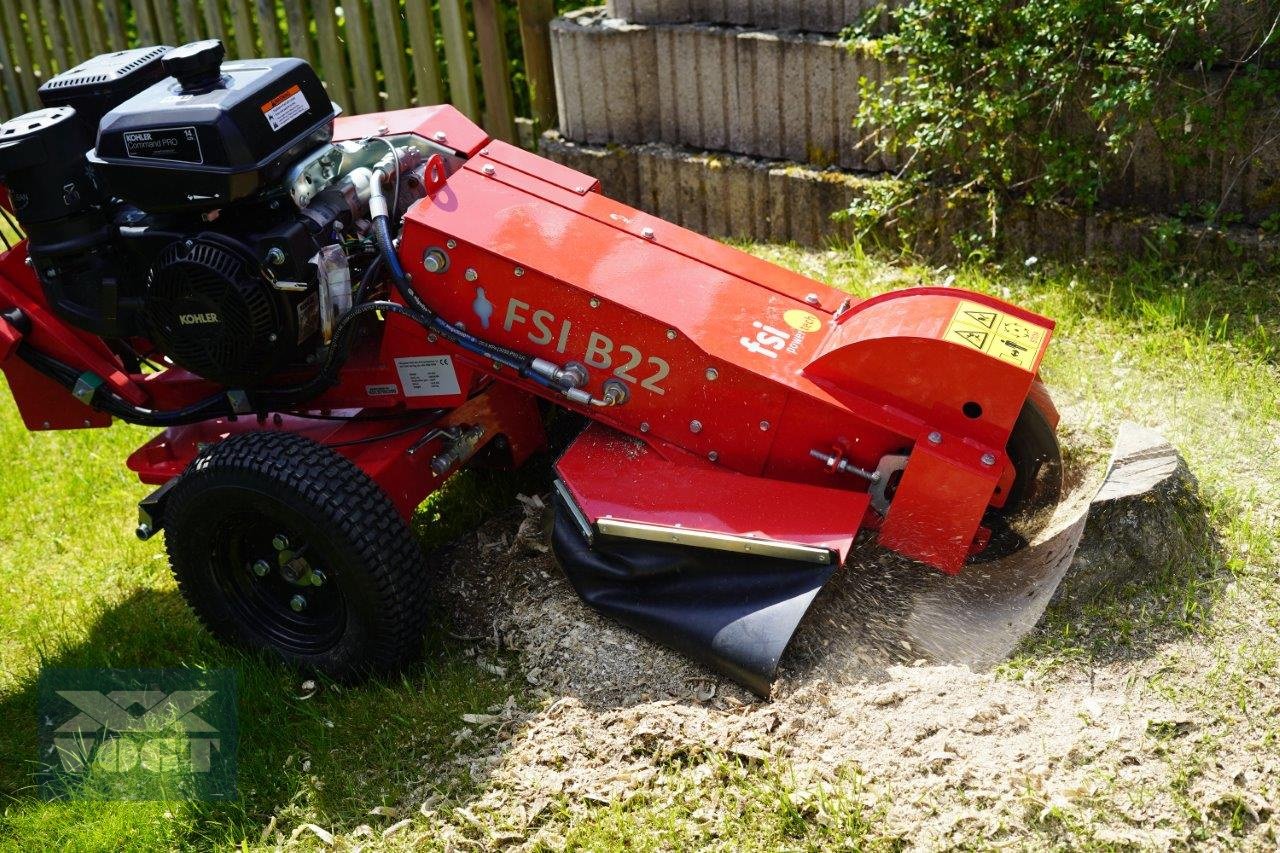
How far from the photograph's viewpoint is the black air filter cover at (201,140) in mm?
3445

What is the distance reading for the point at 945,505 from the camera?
11.2ft

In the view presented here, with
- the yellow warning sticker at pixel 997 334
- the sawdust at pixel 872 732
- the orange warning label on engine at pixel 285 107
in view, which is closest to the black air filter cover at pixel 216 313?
the orange warning label on engine at pixel 285 107

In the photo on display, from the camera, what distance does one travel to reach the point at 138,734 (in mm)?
3705

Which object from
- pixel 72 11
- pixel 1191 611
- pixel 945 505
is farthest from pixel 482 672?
pixel 72 11

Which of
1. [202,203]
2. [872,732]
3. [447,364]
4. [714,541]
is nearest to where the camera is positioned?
[872,732]

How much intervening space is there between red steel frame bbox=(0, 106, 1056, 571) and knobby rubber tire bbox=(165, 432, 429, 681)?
1.11 ft

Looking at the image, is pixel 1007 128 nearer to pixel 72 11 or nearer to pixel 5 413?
pixel 5 413

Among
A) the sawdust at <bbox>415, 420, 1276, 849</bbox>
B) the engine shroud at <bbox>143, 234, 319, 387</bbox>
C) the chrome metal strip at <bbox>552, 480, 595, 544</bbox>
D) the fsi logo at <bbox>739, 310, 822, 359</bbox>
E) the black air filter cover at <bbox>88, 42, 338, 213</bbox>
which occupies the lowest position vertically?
the sawdust at <bbox>415, 420, 1276, 849</bbox>

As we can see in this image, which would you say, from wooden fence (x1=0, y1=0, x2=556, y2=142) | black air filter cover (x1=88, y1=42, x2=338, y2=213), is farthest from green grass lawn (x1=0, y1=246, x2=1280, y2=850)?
wooden fence (x1=0, y1=0, x2=556, y2=142)

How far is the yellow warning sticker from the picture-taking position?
335 centimetres

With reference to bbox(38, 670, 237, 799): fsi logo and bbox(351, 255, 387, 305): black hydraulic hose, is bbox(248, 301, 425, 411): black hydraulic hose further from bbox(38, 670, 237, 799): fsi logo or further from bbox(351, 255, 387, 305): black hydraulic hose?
bbox(38, 670, 237, 799): fsi logo

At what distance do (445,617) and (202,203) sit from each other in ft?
4.52

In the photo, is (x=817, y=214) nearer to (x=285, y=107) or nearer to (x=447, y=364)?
(x=447, y=364)

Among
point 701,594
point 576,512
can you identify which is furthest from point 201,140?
point 701,594
